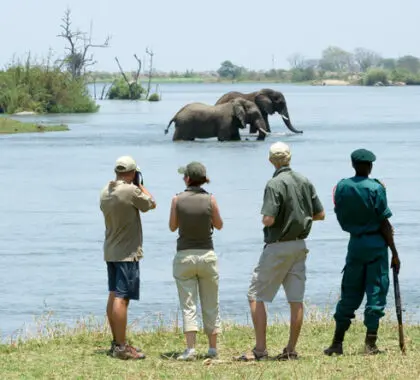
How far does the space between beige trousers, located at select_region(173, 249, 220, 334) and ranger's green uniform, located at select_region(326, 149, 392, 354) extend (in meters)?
0.94

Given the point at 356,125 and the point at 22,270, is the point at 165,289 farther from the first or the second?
the point at 356,125

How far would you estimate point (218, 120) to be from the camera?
44.8 metres

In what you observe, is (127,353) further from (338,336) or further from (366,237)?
(366,237)

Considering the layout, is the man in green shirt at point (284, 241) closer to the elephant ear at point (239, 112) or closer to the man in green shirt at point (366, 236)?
the man in green shirt at point (366, 236)

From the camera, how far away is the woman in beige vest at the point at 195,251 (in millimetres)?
9891

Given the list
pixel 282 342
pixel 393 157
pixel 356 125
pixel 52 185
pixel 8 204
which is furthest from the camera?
pixel 356 125

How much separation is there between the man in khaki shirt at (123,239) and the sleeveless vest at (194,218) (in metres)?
0.28

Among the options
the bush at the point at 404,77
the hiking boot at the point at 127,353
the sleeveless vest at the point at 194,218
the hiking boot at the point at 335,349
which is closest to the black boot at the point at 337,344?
the hiking boot at the point at 335,349

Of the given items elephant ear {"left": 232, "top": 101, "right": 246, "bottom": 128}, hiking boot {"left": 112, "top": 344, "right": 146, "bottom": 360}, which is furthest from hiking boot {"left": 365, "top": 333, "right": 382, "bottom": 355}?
elephant ear {"left": 232, "top": 101, "right": 246, "bottom": 128}

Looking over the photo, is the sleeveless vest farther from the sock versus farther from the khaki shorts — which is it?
the sock

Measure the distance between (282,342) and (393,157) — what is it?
27187 mm

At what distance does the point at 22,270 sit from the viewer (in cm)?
1730

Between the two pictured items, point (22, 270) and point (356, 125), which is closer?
point (22, 270)

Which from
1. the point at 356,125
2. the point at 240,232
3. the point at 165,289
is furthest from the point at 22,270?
the point at 356,125
